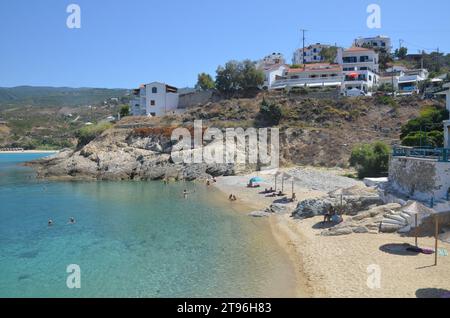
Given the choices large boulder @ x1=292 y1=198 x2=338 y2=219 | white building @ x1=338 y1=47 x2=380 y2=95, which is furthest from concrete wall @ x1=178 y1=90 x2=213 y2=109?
large boulder @ x1=292 y1=198 x2=338 y2=219

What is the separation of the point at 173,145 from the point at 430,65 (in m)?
75.1

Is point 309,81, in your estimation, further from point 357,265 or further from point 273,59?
point 357,265

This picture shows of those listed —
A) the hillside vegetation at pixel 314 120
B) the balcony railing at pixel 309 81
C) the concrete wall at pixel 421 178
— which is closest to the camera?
the concrete wall at pixel 421 178

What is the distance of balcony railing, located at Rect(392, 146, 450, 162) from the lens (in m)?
22.5

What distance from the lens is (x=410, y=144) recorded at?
1558 inches

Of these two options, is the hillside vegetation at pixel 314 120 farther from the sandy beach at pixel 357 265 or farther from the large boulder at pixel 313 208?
the sandy beach at pixel 357 265

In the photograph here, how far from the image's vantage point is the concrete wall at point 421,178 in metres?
22.2

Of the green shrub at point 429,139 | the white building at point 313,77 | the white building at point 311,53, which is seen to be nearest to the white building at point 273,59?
the white building at point 311,53

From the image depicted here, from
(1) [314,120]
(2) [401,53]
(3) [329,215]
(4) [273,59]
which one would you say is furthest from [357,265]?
(2) [401,53]

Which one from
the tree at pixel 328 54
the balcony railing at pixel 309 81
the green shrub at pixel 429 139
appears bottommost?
the green shrub at pixel 429 139

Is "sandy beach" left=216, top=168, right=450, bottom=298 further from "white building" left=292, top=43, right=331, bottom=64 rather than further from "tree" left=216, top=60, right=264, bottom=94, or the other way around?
"white building" left=292, top=43, right=331, bottom=64

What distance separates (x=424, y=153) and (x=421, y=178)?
3291 mm

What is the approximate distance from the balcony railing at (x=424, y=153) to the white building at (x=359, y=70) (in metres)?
41.9

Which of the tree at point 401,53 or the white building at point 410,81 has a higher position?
the tree at point 401,53
